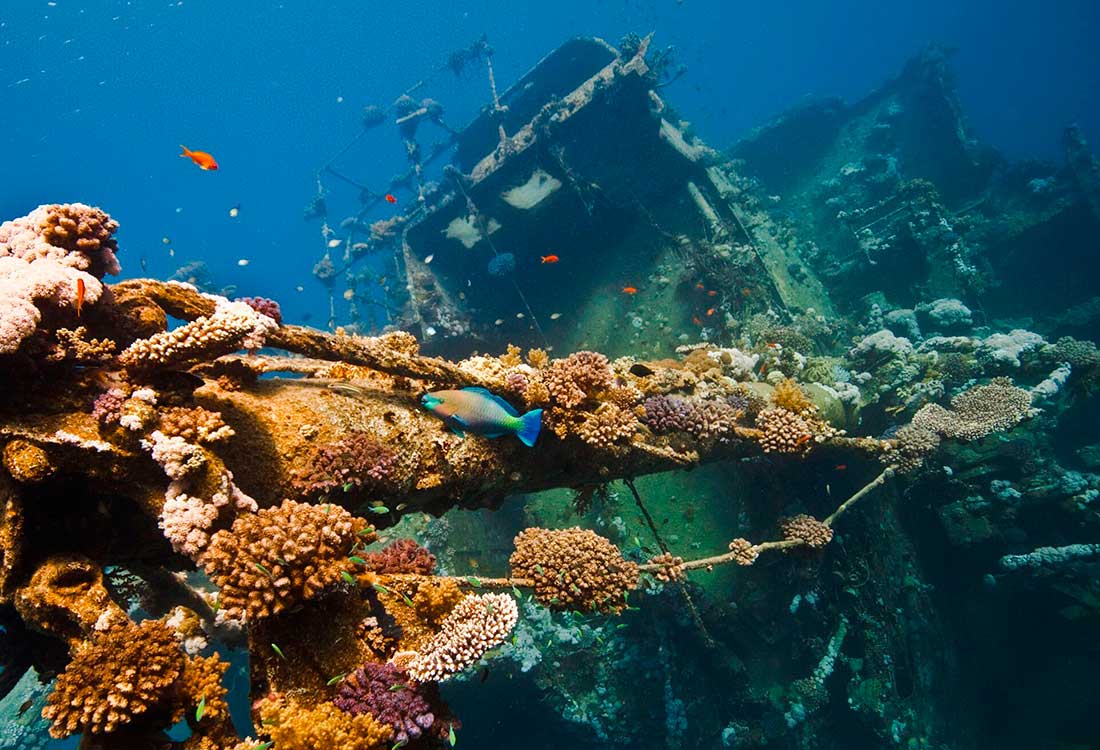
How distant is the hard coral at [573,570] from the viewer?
14.3 ft

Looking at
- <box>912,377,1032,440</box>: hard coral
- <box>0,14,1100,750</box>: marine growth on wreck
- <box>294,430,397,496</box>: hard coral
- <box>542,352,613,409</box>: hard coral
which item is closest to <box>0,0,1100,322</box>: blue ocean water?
<box>0,14,1100,750</box>: marine growth on wreck

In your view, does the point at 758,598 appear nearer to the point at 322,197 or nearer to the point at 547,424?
the point at 547,424

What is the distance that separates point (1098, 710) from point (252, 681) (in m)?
12.3

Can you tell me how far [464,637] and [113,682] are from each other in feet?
6.23

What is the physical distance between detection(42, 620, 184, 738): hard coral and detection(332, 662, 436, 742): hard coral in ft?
3.16

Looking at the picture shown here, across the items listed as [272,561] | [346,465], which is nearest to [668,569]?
[346,465]

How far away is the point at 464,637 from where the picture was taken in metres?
3.40

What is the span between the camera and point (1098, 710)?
7.82 m

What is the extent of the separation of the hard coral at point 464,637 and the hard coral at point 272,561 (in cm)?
90

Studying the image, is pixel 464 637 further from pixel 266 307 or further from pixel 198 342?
pixel 266 307

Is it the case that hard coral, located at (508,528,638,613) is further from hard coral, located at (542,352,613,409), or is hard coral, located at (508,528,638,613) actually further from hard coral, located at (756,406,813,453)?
hard coral, located at (756,406,813,453)

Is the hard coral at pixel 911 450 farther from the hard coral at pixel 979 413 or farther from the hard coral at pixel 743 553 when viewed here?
the hard coral at pixel 743 553

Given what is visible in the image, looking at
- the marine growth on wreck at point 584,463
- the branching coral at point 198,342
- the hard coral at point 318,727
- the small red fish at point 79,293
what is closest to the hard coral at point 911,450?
the marine growth on wreck at point 584,463

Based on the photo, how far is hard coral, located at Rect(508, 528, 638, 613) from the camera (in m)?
4.37
